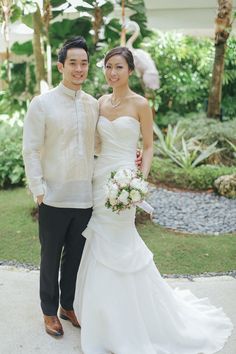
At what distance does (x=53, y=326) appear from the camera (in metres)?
3.19

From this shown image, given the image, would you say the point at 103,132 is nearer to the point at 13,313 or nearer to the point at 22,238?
the point at 13,313

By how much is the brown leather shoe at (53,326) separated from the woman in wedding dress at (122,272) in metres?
0.23

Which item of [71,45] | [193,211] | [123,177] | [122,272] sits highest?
[71,45]

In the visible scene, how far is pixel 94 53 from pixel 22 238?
5.66 metres

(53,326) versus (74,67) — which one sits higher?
(74,67)

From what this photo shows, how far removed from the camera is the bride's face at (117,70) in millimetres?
2930

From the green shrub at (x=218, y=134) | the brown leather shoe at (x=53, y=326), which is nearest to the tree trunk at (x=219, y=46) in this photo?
the green shrub at (x=218, y=134)

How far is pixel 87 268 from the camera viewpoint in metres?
3.10

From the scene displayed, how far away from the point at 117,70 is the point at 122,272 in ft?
4.21

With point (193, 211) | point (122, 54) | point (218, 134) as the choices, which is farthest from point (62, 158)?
point (218, 134)

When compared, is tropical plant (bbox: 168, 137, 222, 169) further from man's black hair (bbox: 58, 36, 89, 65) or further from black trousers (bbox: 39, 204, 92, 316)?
man's black hair (bbox: 58, 36, 89, 65)

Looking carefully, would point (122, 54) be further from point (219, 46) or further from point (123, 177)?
point (219, 46)

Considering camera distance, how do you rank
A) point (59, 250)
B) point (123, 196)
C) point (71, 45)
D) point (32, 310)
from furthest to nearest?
point (32, 310) < point (59, 250) < point (71, 45) < point (123, 196)

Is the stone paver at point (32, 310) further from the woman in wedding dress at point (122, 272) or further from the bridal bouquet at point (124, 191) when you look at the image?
the bridal bouquet at point (124, 191)
